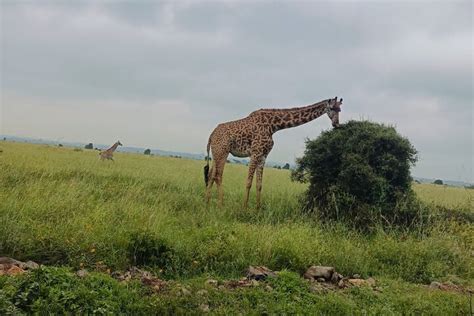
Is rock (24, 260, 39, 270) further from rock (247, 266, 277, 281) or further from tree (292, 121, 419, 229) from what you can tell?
tree (292, 121, 419, 229)

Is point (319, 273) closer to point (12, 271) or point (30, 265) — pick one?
point (30, 265)

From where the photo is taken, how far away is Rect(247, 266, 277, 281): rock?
19.9 feet

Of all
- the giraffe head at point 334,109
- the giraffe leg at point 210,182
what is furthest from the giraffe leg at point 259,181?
the giraffe head at point 334,109

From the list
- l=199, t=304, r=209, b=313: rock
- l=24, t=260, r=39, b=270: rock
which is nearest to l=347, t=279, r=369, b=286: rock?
l=199, t=304, r=209, b=313: rock

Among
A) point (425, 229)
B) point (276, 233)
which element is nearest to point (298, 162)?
point (425, 229)

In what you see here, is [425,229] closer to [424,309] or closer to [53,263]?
[424,309]

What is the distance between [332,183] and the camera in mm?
10648

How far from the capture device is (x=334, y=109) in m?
11.4

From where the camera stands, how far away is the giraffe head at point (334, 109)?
11.4 metres

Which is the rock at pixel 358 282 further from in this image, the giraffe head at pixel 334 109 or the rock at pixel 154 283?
the giraffe head at pixel 334 109

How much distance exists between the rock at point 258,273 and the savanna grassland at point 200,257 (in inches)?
9.2

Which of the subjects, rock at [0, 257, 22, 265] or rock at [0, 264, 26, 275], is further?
rock at [0, 257, 22, 265]

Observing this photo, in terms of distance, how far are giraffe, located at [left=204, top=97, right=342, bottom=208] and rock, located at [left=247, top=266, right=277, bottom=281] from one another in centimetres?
504

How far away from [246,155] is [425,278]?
554cm
